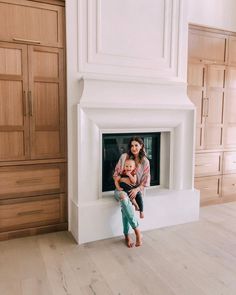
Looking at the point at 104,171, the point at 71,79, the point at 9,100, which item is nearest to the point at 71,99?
the point at 71,79

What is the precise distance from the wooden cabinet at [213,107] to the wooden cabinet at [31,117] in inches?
63.4

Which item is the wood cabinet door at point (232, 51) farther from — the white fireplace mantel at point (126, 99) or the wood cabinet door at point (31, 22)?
the wood cabinet door at point (31, 22)

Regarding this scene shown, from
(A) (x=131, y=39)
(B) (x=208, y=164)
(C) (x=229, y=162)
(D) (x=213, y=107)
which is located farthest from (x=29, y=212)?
(C) (x=229, y=162)

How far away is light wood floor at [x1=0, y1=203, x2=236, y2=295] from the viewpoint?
182cm

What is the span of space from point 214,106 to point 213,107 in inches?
0.8

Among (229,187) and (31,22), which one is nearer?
(31,22)

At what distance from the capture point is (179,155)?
2.92 m

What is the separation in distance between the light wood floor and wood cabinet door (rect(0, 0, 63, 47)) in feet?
6.04

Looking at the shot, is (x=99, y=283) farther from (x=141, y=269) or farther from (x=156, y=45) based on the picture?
(x=156, y=45)

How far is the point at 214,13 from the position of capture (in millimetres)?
3246

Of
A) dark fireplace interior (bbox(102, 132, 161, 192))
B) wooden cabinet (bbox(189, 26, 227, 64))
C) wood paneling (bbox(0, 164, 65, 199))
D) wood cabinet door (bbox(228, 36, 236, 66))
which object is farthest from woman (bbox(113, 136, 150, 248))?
wood cabinet door (bbox(228, 36, 236, 66))

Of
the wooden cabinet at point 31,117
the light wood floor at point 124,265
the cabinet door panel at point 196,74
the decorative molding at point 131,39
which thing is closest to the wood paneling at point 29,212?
the wooden cabinet at point 31,117

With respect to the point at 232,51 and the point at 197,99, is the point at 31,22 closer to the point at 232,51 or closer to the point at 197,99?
the point at 197,99

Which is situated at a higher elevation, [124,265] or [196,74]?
[196,74]
